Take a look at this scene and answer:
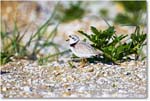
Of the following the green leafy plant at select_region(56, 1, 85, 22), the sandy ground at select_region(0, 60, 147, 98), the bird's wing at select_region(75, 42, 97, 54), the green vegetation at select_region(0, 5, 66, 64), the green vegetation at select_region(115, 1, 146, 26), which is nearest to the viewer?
the sandy ground at select_region(0, 60, 147, 98)

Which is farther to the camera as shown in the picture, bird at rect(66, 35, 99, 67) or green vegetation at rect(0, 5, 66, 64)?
green vegetation at rect(0, 5, 66, 64)

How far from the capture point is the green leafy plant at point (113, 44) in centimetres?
359

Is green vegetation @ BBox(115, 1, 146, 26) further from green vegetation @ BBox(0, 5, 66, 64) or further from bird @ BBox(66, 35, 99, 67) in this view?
bird @ BBox(66, 35, 99, 67)

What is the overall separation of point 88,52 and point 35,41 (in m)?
1.06

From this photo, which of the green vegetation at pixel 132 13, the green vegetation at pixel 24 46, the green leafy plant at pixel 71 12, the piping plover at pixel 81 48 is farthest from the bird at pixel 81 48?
the green leafy plant at pixel 71 12

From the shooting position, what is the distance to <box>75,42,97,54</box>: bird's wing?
351 cm

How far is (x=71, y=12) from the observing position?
5.71 m

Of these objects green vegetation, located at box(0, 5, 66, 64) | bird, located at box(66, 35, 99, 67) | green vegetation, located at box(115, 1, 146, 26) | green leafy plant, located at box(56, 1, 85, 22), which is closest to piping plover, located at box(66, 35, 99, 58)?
bird, located at box(66, 35, 99, 67)

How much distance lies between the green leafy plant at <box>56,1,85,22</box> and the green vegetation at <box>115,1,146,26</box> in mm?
288

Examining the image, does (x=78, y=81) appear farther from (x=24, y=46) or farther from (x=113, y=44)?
(x=24, y=46)

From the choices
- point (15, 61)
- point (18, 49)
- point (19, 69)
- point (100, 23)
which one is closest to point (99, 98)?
point (19, 69)

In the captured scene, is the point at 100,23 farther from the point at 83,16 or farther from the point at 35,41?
the point at 35,41

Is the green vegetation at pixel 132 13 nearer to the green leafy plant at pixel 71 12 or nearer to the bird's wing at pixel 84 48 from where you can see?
the green leafy plant at pixel 71 12

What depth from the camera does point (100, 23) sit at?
5223mm
